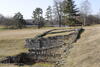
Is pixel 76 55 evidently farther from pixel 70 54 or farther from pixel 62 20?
pixel 62 20

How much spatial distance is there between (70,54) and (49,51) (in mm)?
3585

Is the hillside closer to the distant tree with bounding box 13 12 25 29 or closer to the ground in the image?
the ground

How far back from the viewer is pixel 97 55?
17578 mm

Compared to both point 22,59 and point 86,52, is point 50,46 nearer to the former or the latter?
point 22,59

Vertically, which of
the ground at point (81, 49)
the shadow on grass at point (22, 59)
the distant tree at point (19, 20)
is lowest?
the shadow on grass at point (22, 59)

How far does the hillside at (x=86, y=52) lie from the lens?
16438mm

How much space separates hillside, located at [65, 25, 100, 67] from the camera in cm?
1644

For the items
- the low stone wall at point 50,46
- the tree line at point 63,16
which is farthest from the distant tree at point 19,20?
the low stone wall at point 50,46

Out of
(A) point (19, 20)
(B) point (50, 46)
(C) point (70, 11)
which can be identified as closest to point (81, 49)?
(B) point (50, 46)

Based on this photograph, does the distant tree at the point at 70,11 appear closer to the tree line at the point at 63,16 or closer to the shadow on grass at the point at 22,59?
the tree line at the point at 63,16

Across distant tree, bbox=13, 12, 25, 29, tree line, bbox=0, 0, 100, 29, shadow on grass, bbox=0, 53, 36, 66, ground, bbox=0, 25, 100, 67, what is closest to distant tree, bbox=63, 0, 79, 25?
tree line, bbox=0, 0, 100, 29

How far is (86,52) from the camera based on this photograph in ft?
61.8

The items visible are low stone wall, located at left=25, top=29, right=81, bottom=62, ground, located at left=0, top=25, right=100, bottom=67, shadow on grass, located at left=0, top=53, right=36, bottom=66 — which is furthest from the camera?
low stone wall, located at left=25, top=29, right=81, bottom=62

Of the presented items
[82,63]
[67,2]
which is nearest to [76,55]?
[82,63]
